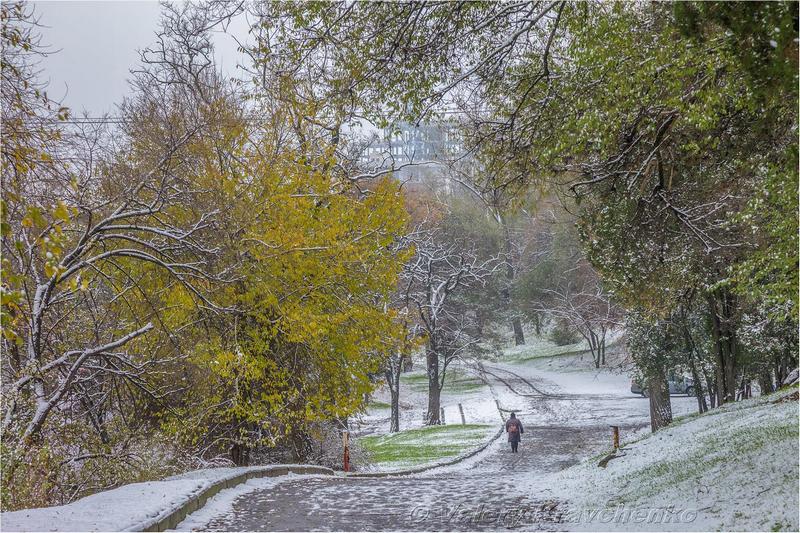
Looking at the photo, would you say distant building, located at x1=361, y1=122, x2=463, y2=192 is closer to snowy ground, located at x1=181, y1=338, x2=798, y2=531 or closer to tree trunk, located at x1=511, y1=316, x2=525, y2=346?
snowy ground, located at x1=181, y1=338, x2=798, y2=531

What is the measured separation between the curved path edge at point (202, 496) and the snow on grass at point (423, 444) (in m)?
7.69

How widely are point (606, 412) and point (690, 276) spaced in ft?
72.8

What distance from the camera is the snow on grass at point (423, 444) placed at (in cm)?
2445

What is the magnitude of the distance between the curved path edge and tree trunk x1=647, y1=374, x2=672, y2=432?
1222 centimetres

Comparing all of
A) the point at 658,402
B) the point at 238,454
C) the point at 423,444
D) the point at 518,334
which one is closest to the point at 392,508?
the point at 238,454

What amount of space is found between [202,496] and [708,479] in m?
6.73

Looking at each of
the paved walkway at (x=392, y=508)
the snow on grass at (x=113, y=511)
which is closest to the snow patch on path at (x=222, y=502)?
the paved walkway at (x=392, y=508)

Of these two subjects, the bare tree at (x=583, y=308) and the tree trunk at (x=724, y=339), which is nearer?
the tree trunk at (x=724, y=339)

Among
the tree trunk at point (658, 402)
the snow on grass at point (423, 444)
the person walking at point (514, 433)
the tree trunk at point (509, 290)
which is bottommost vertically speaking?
the snow on grass at point (423, 444)

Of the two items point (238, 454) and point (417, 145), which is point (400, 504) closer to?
point (238, 454)

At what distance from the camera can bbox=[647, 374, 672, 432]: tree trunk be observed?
23.0 meters

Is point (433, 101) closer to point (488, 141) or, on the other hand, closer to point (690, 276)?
point (488, 141)

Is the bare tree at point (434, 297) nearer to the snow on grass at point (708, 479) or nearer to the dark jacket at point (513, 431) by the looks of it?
the dark jacket at point (513, 431)

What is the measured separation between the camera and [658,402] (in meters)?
23.4
